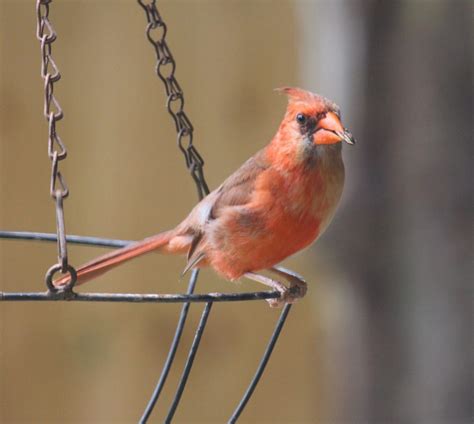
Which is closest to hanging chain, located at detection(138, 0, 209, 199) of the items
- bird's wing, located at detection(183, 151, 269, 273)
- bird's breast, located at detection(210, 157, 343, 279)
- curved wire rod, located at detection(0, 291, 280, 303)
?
bird's wing, located at detection(183, 151, 269, 273)

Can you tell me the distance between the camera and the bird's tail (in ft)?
7.03

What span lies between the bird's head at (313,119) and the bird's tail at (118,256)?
422mm

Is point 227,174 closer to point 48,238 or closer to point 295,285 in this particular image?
point 295,285

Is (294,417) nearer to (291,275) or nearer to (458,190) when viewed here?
(458,190)

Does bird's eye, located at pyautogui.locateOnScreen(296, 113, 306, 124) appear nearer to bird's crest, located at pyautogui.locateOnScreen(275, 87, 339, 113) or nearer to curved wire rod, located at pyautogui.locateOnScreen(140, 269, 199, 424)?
bird's crest, located at pyautogui.locateOnScreen(275, 87, 339, 113)

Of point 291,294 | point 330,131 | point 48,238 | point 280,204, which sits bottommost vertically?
point 291,294

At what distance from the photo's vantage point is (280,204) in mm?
2125

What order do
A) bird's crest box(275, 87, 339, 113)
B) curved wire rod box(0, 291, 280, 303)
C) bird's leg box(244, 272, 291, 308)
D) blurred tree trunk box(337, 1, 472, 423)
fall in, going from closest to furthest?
curved wire rod box(0, 291, 280, 303)
bird's crest box(275, 87, 339, 113)
bird's leg box(244, 272, 291, 308)
blurred tree trunk box(337, 1, 472, 423)

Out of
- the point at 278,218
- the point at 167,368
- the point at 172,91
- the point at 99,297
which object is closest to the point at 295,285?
the point at 278,218

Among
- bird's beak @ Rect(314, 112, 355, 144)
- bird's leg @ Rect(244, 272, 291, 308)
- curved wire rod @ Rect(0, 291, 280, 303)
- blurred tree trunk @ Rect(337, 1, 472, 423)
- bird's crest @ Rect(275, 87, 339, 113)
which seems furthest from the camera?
blurred tree trunk @ Rect(337, 1, 472, 423)

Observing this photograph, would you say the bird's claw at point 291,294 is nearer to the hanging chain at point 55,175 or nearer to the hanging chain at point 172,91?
the hanging chain at point 172,91

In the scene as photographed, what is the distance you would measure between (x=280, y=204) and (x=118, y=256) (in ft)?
1.31

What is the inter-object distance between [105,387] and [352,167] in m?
1.21

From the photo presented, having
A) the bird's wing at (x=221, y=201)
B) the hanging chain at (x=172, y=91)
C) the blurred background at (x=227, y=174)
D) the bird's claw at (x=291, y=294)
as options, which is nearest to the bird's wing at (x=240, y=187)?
the bird's wing at (x=221, y=201)
